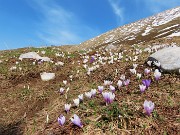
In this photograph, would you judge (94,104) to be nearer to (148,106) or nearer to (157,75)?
(148,106)

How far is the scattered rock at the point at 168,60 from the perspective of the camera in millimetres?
8594

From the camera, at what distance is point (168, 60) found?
9023mm

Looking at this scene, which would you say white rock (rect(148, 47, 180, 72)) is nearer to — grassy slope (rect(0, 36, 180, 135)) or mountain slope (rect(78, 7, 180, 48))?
grassy slope (rect(0, 36, 180, 135))

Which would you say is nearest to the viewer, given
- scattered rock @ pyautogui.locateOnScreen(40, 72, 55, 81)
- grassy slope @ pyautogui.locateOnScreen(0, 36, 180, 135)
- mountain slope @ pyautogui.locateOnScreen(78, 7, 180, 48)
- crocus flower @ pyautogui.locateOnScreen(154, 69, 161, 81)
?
grassy slope @ pyautogui.locateOnScreen(0, 36, 180, 135)

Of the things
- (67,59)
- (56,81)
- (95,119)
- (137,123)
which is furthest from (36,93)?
(67,59)

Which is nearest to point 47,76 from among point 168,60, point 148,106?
point 168,60

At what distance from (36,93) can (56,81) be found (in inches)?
63.5

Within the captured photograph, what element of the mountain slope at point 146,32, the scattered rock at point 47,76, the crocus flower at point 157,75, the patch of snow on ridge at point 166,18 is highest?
the patch of snow on ridge at point 166,18

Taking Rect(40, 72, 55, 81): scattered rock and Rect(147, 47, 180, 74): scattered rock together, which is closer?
Rect(147, 47, 180, 74): scattered rock

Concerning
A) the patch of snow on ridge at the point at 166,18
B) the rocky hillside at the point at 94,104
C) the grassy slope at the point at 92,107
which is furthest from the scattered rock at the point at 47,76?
the patch of snow on ridge at the point at 166,18

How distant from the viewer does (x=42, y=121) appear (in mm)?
6691

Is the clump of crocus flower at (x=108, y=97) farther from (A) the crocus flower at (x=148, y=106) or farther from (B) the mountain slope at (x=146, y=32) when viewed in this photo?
(B) the mountain slope at (x=146, y=32)

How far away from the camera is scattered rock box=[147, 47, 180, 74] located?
8594 millimetres

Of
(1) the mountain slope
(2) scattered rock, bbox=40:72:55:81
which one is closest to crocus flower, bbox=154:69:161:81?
(2) scattered rock, bbox=40:72:55:81
